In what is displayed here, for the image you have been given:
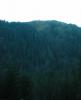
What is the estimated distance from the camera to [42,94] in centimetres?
2998

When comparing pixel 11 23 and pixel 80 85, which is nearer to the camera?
pixel 80 85

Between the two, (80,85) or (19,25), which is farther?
(19,25)

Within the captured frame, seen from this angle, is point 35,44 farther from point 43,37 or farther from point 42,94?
point 42,94

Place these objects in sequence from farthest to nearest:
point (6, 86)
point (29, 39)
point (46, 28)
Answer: point (46, 28)
point (29, 39)
point (6, 86)

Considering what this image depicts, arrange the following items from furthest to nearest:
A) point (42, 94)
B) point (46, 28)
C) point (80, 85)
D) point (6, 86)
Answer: point (46, 28) < point (42, 94) < point (80, 85) < point (6, 86)

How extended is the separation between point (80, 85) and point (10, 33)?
253ft

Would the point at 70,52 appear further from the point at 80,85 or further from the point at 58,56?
the point at 80,85

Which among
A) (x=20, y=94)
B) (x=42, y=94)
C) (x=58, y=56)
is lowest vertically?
(x=58, y=56)

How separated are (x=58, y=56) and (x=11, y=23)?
1966 cm

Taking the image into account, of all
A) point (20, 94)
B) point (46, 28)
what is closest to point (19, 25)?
point (46, 28)

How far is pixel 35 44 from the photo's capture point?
97.6 m

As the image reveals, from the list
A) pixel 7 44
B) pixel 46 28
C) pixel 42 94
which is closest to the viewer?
pixel 42 94

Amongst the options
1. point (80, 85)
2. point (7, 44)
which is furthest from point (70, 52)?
point (80, 85)

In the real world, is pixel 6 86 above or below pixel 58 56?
above
